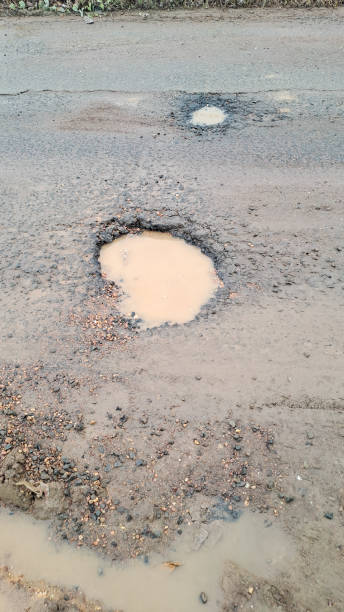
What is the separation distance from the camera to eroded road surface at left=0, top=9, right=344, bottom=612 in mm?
2637

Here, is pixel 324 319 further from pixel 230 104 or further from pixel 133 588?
pixel 230 104

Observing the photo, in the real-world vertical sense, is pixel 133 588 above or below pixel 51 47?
below

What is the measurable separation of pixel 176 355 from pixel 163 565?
144 cm

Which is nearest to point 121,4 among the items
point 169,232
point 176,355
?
point 169,232

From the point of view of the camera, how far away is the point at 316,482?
2865mm

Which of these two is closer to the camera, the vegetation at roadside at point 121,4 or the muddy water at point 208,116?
the muddy water at point 208,116

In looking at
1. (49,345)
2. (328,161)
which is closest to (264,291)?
(49,345)

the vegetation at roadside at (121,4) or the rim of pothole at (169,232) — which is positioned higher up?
the vegetation at roadside at (121,4)

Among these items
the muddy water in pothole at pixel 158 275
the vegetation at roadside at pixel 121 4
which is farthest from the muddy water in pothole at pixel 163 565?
the vegetation at roadside at pixel 121 4

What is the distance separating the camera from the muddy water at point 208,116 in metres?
5.89

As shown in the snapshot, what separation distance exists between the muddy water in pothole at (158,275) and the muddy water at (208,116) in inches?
86.1

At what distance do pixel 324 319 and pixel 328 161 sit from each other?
7.83 feet

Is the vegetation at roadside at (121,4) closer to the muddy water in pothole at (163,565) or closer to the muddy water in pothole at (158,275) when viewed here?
the muddy water in pothole at (158,275)

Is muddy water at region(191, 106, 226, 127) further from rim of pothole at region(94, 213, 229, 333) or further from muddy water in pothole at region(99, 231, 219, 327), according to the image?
muddy water in pothole at region(99, 231, 219, 327)
